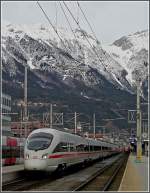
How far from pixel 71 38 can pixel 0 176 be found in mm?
8886

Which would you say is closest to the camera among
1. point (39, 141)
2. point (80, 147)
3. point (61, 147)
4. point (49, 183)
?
point (49, 183)

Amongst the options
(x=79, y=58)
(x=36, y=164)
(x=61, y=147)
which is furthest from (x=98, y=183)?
(x=79, y=58)

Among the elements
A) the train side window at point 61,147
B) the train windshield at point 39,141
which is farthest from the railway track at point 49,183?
the train windshield at point 39,141

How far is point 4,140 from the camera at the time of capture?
5259cm

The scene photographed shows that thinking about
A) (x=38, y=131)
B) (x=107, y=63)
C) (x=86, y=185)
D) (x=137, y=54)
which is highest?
(x=137, y=54)

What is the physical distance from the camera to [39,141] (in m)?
33.9

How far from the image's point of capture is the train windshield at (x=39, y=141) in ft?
110

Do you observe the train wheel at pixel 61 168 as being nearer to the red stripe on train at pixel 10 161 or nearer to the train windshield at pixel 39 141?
the train windshield at pixel 39 141

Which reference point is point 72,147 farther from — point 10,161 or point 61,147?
point 10,161

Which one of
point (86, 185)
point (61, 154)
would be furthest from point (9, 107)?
point (86, 185)

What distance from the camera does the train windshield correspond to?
33438mm

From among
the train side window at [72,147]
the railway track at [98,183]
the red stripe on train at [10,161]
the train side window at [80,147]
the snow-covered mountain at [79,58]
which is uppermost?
the snow-covered mountain at [79,58]

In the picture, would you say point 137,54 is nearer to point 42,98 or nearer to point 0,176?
point 0,176

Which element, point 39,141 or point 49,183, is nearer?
point 49,183
